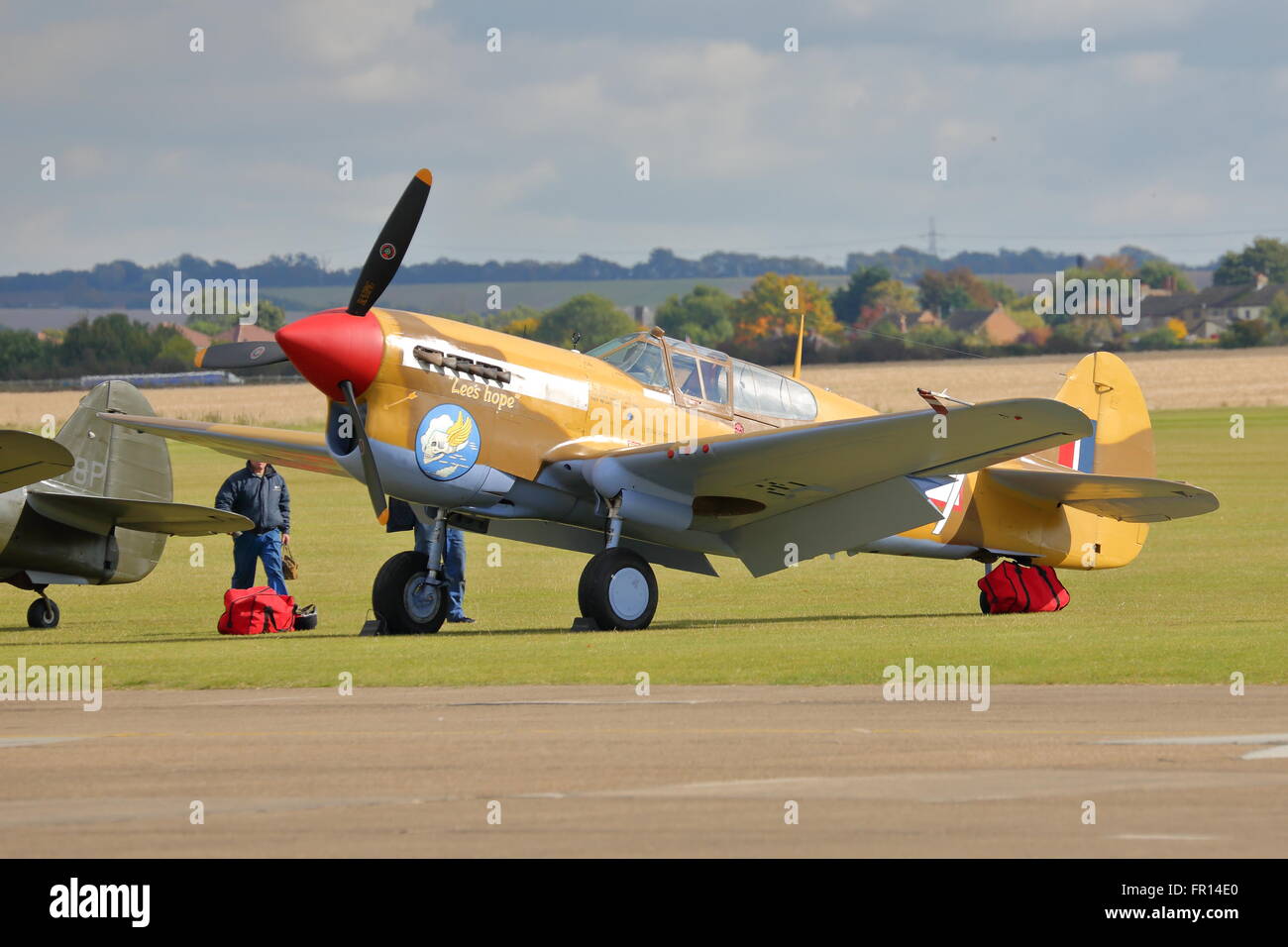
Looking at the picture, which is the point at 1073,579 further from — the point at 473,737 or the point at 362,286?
the point at 473,737

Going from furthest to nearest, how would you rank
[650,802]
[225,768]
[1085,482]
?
[1085,482], [225,768], [650,802]

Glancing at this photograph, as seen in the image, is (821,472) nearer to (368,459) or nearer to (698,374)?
(698,374)

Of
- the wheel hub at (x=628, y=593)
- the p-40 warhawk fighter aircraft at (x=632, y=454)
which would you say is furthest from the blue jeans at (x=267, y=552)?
the wheel hub at (x=628, y=593)

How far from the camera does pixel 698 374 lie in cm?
1563

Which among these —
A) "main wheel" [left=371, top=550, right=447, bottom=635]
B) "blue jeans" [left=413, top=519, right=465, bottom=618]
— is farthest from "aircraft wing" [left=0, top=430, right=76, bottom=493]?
"blue jeans" [left=413, top=519, right=465, bottom=618]

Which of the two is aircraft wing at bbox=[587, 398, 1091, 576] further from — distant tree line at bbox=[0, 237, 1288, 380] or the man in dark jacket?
the man in dark jacket

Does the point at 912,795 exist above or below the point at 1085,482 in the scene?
below

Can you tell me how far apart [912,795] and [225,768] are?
10.6ft

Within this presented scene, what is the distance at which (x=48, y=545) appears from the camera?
16266mm
